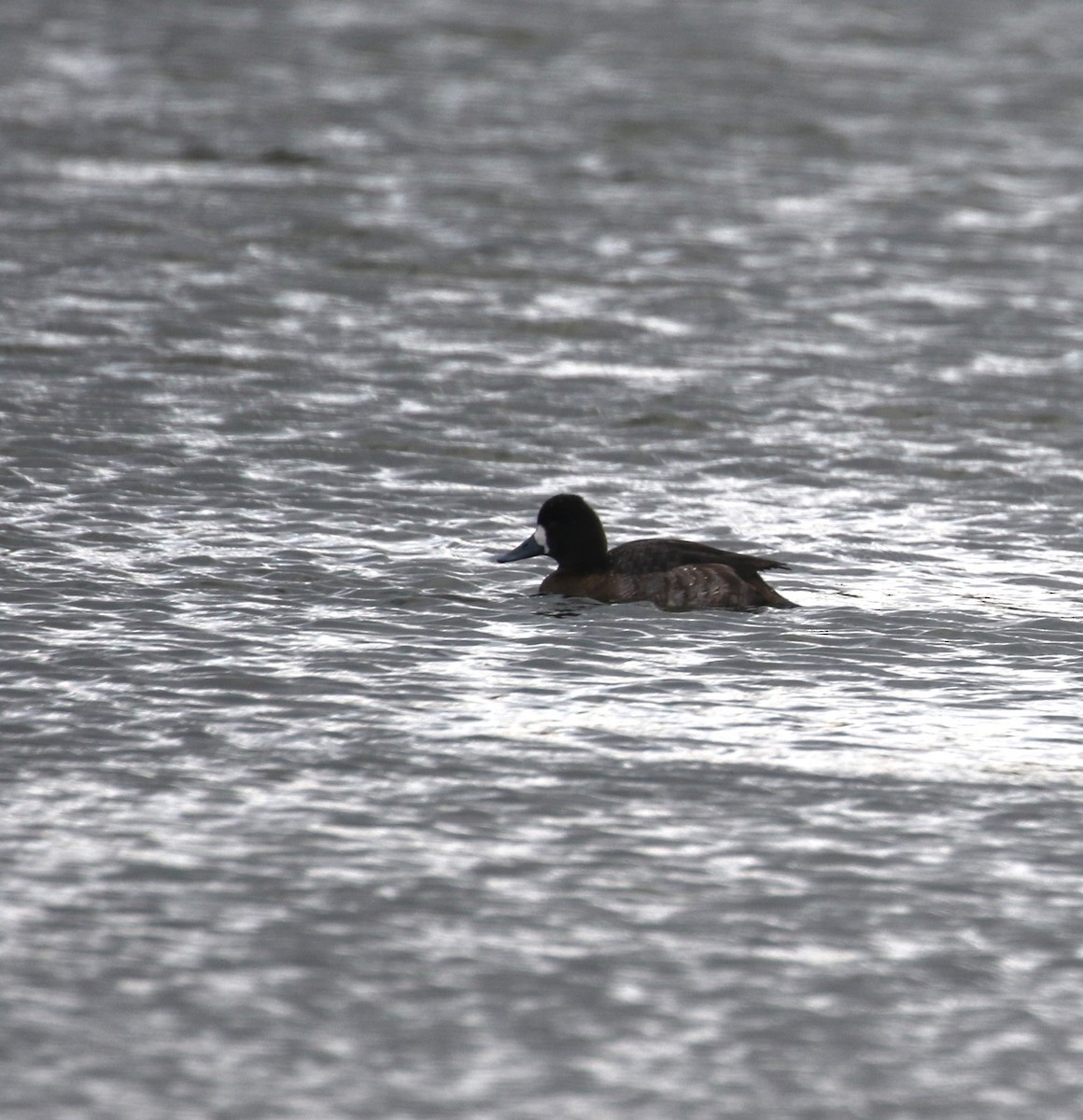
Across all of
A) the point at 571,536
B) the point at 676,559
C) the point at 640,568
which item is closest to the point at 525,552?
the point at 571,536

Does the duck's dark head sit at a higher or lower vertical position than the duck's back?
higher

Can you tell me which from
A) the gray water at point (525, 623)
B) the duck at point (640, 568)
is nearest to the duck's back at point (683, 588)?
the duck at point (640, 568)

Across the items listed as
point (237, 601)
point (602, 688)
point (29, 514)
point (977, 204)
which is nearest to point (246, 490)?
point (29, 514)

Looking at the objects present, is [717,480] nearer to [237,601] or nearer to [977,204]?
[237,601]

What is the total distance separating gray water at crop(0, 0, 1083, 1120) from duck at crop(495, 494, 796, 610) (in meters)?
0.17

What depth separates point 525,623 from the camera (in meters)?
12.1

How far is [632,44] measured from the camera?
32625 millimetres

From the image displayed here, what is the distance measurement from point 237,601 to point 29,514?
7.55ft

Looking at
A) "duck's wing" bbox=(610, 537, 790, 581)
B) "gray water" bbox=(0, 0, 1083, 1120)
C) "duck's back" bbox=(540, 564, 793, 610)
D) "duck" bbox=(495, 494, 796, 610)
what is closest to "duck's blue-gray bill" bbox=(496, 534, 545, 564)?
"duck" bbox=(495, 494, 796, 610)

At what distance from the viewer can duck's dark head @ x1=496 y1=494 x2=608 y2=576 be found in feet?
41.5

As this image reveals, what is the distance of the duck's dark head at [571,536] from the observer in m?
12.7

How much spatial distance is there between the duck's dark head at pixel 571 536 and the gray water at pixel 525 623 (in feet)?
0.93

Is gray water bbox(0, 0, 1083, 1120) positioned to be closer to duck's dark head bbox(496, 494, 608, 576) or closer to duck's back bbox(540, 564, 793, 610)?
duck's back bbox(540, 564, 793, 610)

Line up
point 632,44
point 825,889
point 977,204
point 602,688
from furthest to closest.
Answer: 1. point 632,44
2. point 977,204
3. point 602,688
4. point 825,889
